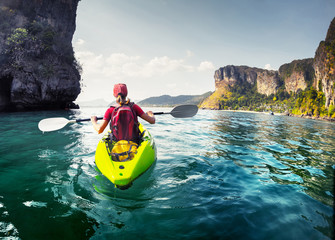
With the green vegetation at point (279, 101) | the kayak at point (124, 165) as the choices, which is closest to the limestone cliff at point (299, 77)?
the green vegetation at point (279, 101)

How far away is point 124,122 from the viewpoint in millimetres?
3703

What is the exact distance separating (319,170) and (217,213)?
409 centimetres

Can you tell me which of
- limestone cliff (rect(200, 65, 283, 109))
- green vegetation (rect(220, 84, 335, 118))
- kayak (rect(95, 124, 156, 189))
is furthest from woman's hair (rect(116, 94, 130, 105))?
limestone cliff (rect(200, 65, 283, 109))

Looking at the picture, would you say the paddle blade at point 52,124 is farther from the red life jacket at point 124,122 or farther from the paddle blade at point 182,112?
the paddle blade at point 182,112

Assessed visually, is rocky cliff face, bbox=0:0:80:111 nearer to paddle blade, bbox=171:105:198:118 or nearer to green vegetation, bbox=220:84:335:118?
paddle blade, bbox=171:105:198:118

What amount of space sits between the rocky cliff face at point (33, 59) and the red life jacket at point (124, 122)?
1128 inches

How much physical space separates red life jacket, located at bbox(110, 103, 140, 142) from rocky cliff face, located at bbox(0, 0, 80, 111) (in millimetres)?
28650

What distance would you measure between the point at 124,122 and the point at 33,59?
31.6 meters

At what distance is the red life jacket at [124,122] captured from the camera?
3.61 metres

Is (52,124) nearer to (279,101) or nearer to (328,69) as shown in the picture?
(328,69)

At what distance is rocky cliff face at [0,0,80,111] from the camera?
23.5m

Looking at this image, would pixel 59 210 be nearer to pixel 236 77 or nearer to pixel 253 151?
pixel 253 151

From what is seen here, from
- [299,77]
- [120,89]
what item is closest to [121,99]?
[120,89]

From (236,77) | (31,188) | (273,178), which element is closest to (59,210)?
(31,188)
